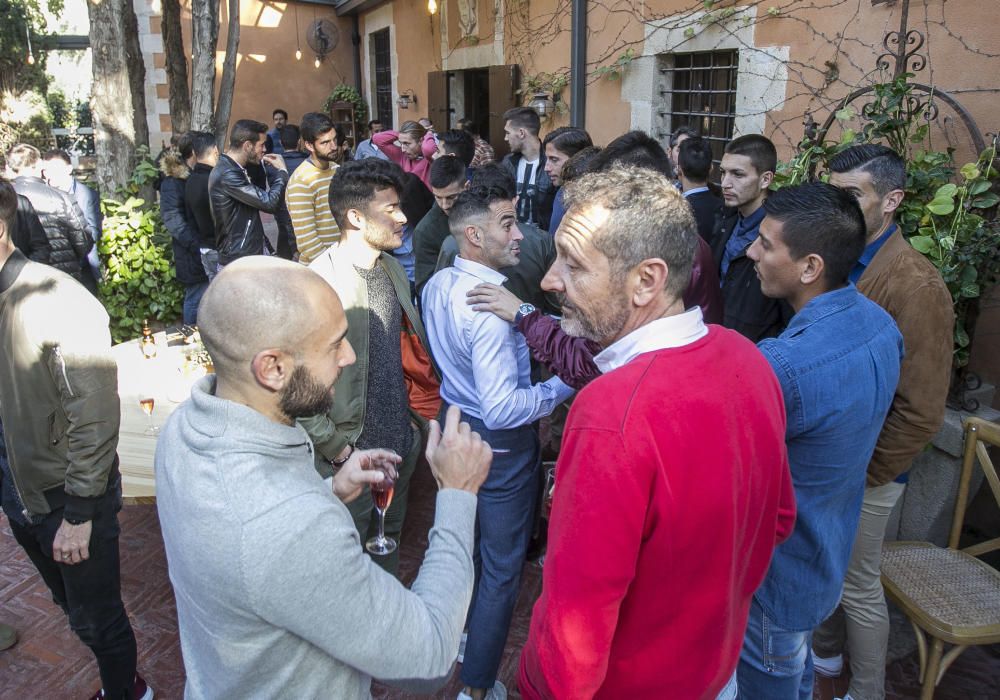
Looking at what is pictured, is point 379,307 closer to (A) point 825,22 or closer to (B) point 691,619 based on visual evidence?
(B) point 691,619

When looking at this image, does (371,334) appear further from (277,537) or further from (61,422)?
(277,537)

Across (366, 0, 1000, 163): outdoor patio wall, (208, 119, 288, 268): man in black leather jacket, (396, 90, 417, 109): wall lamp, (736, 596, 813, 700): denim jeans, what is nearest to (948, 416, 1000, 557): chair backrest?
(736, 596, 813, 700): denim jeans

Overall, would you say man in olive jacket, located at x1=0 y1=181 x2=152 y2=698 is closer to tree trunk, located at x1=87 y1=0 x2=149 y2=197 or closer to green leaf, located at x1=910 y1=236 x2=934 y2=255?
green leaf, located at x1=910 y1=236 x2=934 y2=255

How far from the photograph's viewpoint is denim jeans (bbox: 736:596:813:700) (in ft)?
7.09

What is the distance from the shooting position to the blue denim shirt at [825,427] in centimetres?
199

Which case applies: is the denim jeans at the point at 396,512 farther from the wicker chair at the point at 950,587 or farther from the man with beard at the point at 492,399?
the wicker chair at the point at 950,587

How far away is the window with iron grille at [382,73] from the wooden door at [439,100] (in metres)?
2.85

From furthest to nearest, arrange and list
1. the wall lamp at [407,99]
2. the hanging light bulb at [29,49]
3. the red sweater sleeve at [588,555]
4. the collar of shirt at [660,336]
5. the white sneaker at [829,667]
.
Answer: the hanging light bulb at [29,49] < the wall lamp at [407,99] < the white sneaker at [829,667] < the collar of shirt at [660,336] < the red sweater sleeve at [588,555]

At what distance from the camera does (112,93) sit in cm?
798

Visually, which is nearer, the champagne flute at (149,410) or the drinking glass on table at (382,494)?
the drinking glass on table at (382,494)

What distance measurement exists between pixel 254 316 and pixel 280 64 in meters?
17.3

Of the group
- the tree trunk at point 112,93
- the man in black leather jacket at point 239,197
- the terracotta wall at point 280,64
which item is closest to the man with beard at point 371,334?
the man in black leather jacket at point 239,197

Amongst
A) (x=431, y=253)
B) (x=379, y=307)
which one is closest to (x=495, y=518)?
(x=379, y=307)

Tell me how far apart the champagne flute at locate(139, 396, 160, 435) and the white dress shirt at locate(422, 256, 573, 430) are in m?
1.79
